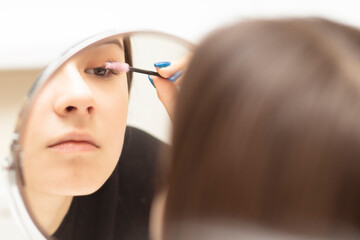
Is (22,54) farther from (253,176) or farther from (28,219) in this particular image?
(253,176)

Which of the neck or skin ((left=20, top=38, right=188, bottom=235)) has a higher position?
skin ((left=20, top=38, right=188, bottom=235))

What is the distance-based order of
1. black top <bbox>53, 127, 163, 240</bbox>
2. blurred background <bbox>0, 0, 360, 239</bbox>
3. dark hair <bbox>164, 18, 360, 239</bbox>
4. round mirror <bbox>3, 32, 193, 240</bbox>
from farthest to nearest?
blurred background <bbox>0, 0, 360, 239</bbox> → black top <bbox>53, 127, 163, 240</bbox> → round mirror <bbox>3, 32, 193, 240</bbox> → dark hair <bbox>164, 18, 360, 239</bbox>

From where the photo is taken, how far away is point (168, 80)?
0.60 m

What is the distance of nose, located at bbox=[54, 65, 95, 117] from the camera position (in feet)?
1.72

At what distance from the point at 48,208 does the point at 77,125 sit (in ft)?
0.40

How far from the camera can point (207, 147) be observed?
388 mm

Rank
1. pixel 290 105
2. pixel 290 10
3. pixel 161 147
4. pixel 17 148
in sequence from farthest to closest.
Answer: pixel 290 10 → pixel 161 147 → pixel 17 148 → pixel 290 105

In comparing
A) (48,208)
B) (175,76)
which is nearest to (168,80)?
(175,76)

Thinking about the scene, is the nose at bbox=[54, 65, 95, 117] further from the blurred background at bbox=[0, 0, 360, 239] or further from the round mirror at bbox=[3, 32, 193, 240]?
the blurred background at bbox=[0, 0, 360, 239]

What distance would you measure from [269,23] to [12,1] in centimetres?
60

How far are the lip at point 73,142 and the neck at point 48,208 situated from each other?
0.06 metres

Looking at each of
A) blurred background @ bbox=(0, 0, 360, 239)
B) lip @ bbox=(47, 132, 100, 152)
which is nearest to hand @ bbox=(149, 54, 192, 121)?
lip @ bbox=(47, 132, 100, 152)

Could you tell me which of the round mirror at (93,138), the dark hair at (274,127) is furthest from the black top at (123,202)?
the dark hair at (274,127)

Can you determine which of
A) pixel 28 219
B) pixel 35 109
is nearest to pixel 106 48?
pixel 35 109
